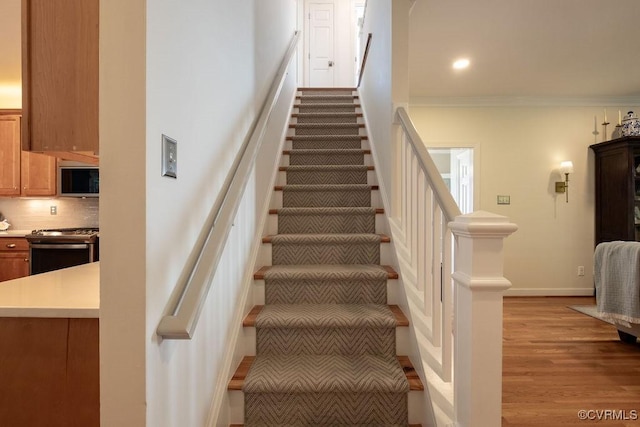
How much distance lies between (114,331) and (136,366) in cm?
11

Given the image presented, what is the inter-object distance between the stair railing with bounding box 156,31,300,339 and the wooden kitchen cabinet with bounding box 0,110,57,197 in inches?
149

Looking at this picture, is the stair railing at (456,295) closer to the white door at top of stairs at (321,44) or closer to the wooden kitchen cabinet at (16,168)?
the wooden kitchen cabinet at (16,168)

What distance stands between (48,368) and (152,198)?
29.9 inches

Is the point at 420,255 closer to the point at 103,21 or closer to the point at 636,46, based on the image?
the point at 103,21

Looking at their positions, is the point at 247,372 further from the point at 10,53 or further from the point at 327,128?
the point at 10,53

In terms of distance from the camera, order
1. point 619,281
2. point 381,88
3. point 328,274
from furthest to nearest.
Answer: point 619,281 < point 381,88 < point 328,274

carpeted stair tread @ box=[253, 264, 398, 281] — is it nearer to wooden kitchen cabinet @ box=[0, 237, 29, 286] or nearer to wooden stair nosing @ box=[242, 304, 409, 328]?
wooden stair nosing @ box=[242, 304, 409, 328]

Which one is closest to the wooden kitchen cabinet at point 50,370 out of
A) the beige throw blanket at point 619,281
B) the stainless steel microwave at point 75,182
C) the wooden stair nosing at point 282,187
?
the wooden stair nosing at point 282,187

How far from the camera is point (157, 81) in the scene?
0.93m

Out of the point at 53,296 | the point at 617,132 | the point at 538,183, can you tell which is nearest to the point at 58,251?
the point at 53,296

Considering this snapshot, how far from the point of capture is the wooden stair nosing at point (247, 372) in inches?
56.8

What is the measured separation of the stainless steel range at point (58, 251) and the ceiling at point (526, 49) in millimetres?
3794

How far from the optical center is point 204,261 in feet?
3.46

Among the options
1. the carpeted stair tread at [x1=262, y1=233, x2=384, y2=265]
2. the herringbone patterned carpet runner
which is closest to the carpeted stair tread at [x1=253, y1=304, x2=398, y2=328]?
the herringbone patterned carpet runner
